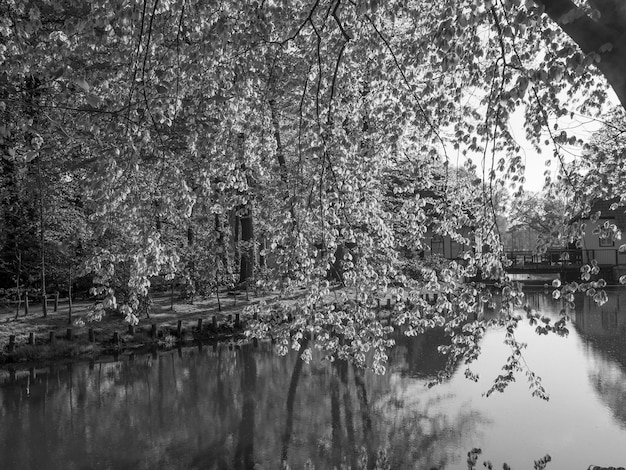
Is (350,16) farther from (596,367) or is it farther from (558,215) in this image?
(596,367)

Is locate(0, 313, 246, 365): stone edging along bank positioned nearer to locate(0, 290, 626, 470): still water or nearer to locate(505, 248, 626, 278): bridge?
locate(0, 290, 626, 470): still water

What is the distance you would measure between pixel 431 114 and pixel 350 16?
182 centimetres

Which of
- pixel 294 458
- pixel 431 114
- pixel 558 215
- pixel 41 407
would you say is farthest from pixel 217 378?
pixel 558 215

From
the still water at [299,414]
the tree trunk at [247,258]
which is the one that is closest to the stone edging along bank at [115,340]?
the still water at [299,414]

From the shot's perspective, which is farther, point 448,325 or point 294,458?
point 294,458

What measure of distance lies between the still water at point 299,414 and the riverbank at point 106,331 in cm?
101

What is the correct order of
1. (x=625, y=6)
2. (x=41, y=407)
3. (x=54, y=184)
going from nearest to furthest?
1. (x=625, y=6)
2. (x=41, y=407)
3. (x=54, y=184)

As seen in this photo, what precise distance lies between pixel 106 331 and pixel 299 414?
8520mm

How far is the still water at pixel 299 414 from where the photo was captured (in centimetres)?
938

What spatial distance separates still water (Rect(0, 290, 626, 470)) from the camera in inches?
369

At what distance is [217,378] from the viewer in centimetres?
1463

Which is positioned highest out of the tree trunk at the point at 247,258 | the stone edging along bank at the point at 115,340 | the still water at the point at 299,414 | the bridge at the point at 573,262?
the tree trunk at the point at 247,258

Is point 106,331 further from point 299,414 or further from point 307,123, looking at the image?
point 307,123

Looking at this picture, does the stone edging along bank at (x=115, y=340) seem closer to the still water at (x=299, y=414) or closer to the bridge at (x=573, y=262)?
the still water at (x=299, y=414)
